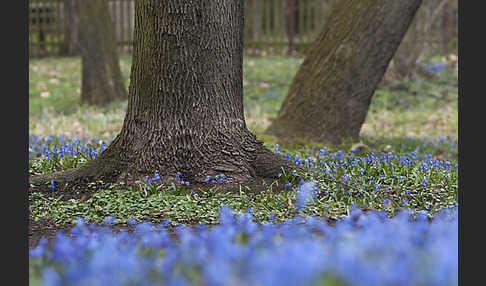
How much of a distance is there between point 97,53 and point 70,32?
7.48m

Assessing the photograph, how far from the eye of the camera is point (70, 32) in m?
19.0

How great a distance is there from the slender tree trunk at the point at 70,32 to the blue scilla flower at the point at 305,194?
15.6 meters

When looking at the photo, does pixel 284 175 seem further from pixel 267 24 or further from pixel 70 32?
pixel 70 32

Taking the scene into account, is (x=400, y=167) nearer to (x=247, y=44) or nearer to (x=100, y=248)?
(x=100, y=248)

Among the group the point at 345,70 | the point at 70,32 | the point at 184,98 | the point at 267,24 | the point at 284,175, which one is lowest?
the point at 284,175

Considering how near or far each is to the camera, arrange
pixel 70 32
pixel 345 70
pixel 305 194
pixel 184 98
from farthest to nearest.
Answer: pixel 70 32, pixel 345 70, pixel 184 98, pixel 305 194

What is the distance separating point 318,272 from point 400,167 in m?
4.05

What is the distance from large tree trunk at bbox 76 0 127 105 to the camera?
12133 mm

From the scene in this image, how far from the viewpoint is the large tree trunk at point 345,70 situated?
288 inches

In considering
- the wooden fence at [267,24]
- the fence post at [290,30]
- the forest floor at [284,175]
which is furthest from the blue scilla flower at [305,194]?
the fence post at [290,30]

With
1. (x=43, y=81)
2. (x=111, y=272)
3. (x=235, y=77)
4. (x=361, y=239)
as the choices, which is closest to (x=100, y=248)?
(x=111, y=272)

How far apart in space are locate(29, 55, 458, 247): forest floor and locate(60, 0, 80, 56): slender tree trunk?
21.7 feet

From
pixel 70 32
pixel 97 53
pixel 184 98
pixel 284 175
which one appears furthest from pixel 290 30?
pixel 184 98

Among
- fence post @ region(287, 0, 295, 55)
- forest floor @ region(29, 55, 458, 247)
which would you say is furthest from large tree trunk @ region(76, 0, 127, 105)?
fence post @ region(287, 0, 295, 55)
